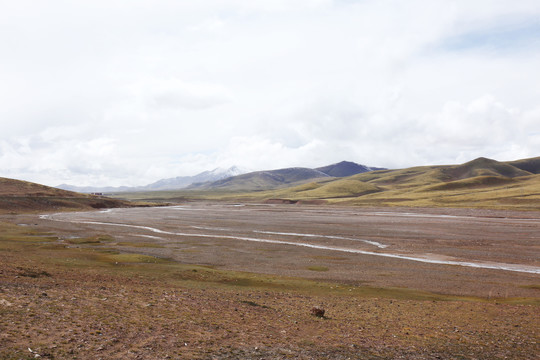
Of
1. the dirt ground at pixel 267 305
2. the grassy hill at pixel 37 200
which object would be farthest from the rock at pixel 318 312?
the grassy hill at pixel 37 200

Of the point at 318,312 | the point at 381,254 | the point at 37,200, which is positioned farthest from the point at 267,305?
the point at 37,200

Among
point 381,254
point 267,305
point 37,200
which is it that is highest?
point 37,200

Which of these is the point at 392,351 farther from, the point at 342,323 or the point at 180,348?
the point at 180,348

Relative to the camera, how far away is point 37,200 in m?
124

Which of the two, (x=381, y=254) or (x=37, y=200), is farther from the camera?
(x=37, y=200)

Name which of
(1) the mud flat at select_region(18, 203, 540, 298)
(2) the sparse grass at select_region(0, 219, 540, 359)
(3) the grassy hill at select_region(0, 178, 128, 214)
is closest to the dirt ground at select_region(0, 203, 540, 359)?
(2) the sparse grass at select_region(0, 219, 540, 359)

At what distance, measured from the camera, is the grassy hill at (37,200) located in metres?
112

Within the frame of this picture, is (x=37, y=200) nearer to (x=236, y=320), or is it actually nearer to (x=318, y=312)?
(x=236, y=320)

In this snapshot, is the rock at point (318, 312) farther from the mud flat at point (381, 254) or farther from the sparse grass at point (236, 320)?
the mud flat at point (381, 254)

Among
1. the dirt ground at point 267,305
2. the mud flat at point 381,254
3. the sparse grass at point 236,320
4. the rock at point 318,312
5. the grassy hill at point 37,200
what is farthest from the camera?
the grassy hill at point 37,200

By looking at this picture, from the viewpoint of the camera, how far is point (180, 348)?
12.5m

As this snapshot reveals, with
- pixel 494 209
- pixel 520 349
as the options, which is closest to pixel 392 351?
pixel 520 349

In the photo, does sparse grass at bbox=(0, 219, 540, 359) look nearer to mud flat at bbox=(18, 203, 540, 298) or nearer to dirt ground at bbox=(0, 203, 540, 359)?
dirt ground at bbox=(0, 203, 540, 359)

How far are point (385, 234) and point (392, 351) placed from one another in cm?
4847
